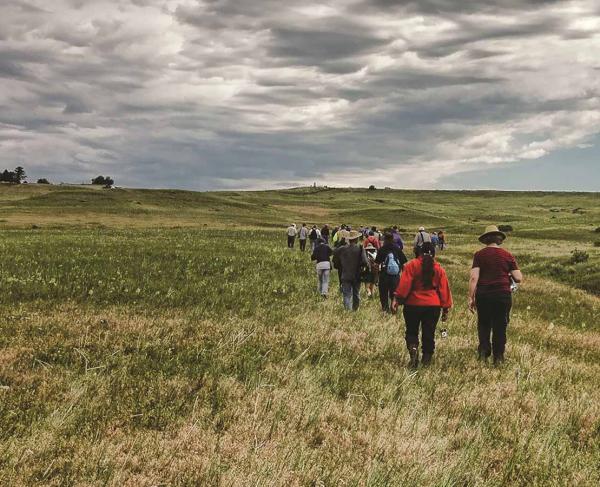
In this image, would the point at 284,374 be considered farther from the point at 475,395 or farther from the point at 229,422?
the point at 475,395

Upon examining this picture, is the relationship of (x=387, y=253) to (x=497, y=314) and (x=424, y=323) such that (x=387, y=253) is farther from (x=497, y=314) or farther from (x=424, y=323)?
(x=424, y=323)

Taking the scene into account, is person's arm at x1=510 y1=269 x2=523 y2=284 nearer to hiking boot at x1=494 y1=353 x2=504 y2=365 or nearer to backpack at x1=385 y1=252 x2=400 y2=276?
hiking boot at x1=494 y1=353 x2=504 y2=365

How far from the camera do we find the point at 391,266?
15.1 m

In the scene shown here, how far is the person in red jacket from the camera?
965cm

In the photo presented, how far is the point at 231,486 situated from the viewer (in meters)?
4.81

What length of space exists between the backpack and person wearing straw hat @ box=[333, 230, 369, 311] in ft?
1.86

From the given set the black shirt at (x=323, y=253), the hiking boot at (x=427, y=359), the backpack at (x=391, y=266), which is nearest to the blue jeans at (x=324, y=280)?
the black shirt at (x=323, y=253)

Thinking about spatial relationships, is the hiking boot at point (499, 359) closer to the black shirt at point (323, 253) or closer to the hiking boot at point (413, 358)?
the hiking boot at point (413, 358)

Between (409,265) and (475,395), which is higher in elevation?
(409,265)

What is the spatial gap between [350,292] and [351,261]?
966 mm

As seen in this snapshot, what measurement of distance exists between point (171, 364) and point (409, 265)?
4.42 m

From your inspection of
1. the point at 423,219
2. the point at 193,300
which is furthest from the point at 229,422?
the point at 423,219

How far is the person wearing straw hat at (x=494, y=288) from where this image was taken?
401 inches

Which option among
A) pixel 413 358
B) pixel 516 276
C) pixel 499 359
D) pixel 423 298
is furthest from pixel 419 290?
pixel 499 359
